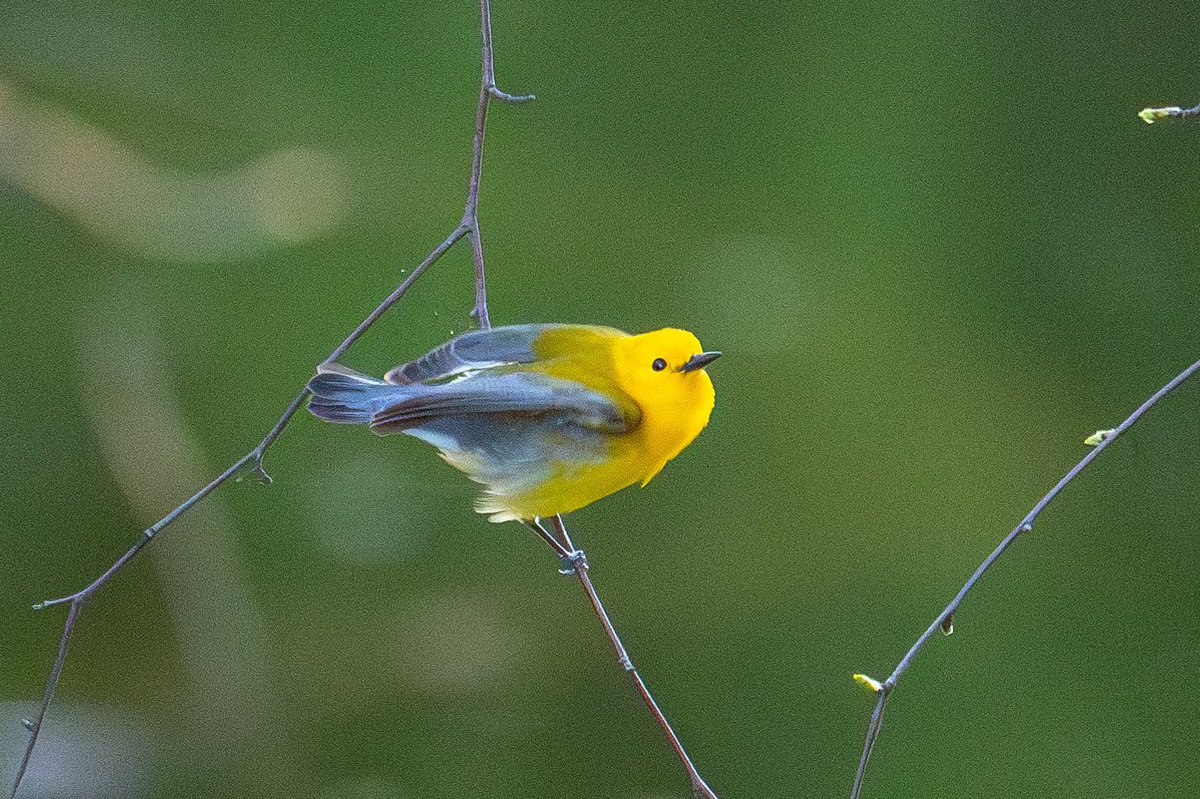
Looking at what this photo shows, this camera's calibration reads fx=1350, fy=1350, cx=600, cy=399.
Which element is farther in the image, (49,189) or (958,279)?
(958,279)

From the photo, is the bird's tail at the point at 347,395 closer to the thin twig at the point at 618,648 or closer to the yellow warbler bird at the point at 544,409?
the yellow warbler bird at the point at 544,409

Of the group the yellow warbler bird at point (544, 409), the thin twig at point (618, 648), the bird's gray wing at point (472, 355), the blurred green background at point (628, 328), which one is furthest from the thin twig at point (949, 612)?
the blurred green background at point (628, 328)

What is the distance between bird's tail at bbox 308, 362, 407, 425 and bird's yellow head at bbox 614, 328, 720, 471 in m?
0.16

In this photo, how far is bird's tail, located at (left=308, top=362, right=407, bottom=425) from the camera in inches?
35.5

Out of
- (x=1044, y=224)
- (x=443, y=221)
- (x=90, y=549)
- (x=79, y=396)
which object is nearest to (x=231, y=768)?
(x=90, y=549)

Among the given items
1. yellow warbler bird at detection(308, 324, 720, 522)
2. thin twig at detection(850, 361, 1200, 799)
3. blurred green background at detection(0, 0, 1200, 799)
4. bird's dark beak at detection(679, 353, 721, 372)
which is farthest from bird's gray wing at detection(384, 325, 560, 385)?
blurred green background at detection(0, 0, 1200, 799)

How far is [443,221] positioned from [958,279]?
2.08ft

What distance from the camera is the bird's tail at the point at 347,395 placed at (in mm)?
902

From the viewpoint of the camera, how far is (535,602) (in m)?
1.63

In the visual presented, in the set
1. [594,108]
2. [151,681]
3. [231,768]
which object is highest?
[594,108]

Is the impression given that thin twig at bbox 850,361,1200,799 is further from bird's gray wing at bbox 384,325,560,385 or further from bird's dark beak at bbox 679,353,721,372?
bird's gray wing at bbox 384,325,560,385

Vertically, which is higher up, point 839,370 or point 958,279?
point 958,279

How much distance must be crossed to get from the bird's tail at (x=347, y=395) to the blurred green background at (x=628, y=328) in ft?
2.02

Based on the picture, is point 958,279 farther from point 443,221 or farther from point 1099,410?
point 443,221
